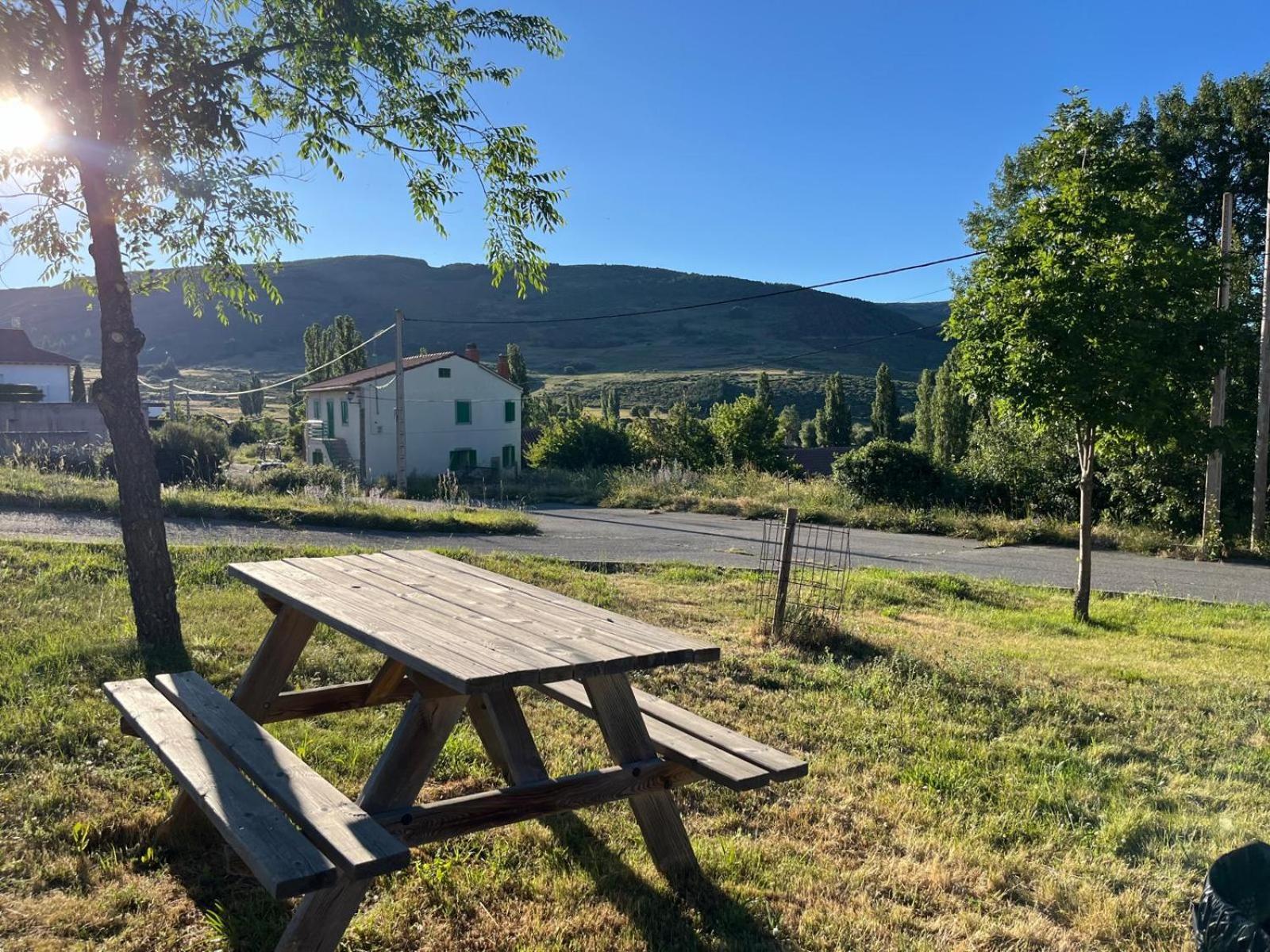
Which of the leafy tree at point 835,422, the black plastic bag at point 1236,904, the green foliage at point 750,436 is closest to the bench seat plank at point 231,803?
the black plastic bag at point 1236,904

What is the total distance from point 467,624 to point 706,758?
899 millimetres

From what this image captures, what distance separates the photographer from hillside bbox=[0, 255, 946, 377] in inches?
5605

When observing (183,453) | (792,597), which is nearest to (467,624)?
(792,597)

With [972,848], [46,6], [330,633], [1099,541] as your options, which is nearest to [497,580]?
[972,848]

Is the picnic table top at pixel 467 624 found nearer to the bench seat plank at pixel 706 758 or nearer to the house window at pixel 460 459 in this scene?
the bench seat plank at pixel 706 758

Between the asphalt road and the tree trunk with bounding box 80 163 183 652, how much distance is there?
6085mm

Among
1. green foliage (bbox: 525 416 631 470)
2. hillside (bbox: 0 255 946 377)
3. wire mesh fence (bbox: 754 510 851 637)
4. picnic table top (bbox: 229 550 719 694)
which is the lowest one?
wire mesh fence (bbox: 754 510 851 637)

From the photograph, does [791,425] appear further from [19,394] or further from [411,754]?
[411,754]

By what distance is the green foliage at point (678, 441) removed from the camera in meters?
35.9

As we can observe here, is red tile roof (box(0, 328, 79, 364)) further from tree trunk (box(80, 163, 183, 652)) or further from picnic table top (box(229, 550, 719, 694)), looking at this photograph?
picnic table top (box(229, 550, 719, 694))

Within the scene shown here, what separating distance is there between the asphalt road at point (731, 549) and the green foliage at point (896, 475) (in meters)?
3.36

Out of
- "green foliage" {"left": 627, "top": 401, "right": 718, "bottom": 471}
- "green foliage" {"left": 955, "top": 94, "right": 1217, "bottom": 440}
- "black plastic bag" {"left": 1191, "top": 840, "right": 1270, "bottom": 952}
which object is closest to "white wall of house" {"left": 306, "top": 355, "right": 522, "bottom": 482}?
"green foliage" {"left": 627, "top": 401, "right": 718, "bottom": 471}

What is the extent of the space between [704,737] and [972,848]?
1.17 metres

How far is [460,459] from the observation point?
40312 mm
